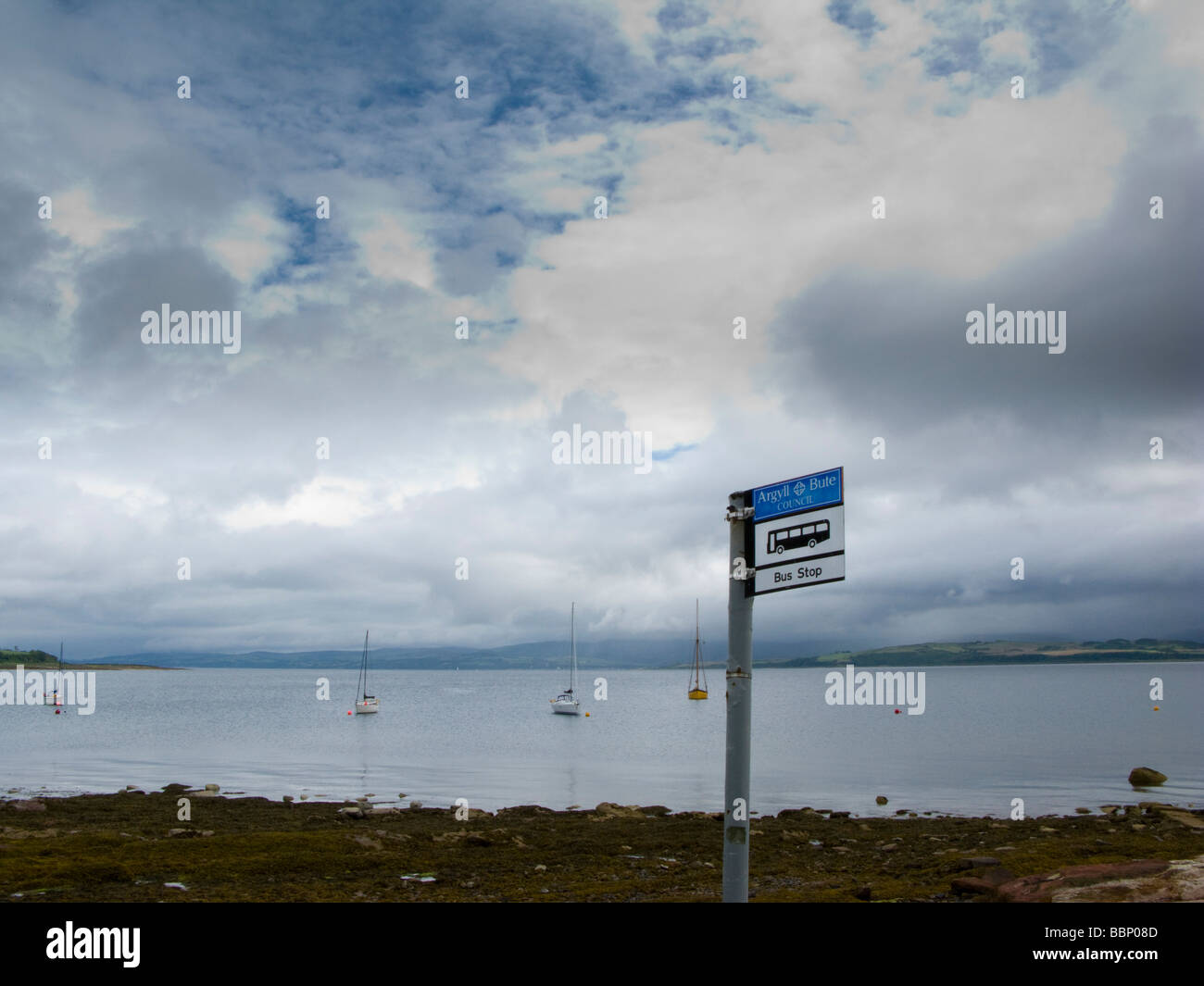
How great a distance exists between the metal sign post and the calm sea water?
32.6 meters

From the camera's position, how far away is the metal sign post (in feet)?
24.0

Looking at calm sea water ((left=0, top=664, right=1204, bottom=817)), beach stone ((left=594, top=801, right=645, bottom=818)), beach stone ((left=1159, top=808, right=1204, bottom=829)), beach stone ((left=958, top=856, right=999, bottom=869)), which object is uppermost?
beach stone ((left=958, top=856, right=999, bottom=869))

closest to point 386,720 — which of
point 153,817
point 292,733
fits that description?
point 292,733

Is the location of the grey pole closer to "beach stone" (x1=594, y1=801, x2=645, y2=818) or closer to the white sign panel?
the white sign panel

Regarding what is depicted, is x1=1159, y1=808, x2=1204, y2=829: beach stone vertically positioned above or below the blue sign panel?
below

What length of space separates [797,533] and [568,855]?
17.1m

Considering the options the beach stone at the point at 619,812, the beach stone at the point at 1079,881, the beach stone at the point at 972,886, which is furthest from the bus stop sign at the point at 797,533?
the beach stone at the point at 619,812

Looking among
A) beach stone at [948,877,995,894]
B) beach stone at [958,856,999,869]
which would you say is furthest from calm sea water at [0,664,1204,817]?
beach stone at [948,877,995,894]

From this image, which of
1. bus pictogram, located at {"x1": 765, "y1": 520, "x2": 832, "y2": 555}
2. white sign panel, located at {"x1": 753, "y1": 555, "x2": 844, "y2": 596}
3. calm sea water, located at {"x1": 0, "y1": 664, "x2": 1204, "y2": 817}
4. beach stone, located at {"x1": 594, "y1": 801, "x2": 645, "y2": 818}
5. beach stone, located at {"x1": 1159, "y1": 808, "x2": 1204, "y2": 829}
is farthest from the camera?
calm sea water, located at {"x1": 0, "y1": 664, "x2": 1204, "y2": 817}

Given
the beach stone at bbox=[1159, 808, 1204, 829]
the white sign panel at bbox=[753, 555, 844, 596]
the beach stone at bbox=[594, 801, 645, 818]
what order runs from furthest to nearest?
the beach stone at bbox=[594, 801, 645, 818] < the beach stone at bbox=[1159, 808, 1204, 829] < the white sign panel at bbox=[753, 555, 844, 596]

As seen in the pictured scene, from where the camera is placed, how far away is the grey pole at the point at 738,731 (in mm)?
7414

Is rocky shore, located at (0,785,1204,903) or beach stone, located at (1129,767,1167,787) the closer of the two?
rocky shore, located at (0,785,1204,903)

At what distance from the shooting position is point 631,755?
70.4 meters
